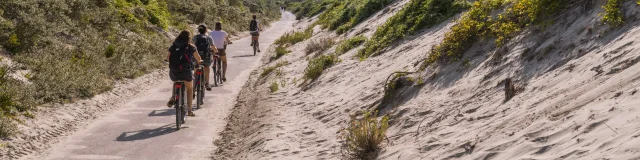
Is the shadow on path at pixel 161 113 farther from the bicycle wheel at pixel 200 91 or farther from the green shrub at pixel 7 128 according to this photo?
the green shrub at pixel 7 128

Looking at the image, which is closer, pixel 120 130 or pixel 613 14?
pixel 613 14

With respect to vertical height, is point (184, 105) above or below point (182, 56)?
below

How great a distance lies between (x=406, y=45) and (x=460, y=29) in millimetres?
3320

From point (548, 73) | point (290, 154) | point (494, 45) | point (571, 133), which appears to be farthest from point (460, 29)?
point (571, 133)

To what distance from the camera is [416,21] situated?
1584 centimetres

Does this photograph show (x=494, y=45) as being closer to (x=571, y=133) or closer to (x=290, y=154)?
(x=290, y=154)

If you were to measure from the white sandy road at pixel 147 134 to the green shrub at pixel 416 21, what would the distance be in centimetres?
391

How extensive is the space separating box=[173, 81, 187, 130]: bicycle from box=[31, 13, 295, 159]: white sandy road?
0.59 feet

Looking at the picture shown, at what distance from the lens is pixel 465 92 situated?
8.64 meters

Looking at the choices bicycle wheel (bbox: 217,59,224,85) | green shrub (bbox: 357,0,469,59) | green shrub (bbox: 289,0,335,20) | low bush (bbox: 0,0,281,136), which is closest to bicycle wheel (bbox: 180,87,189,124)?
low bush (bbox: 0,0,281,136)

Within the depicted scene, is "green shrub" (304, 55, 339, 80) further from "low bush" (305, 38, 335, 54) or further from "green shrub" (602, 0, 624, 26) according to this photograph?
"green shrub" (602, 0, 624, 26)

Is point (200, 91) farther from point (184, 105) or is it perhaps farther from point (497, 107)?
point (497, 107)

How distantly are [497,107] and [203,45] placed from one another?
7360 millimetres

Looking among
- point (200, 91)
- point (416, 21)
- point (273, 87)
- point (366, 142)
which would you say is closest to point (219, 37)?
point (273, 87)
